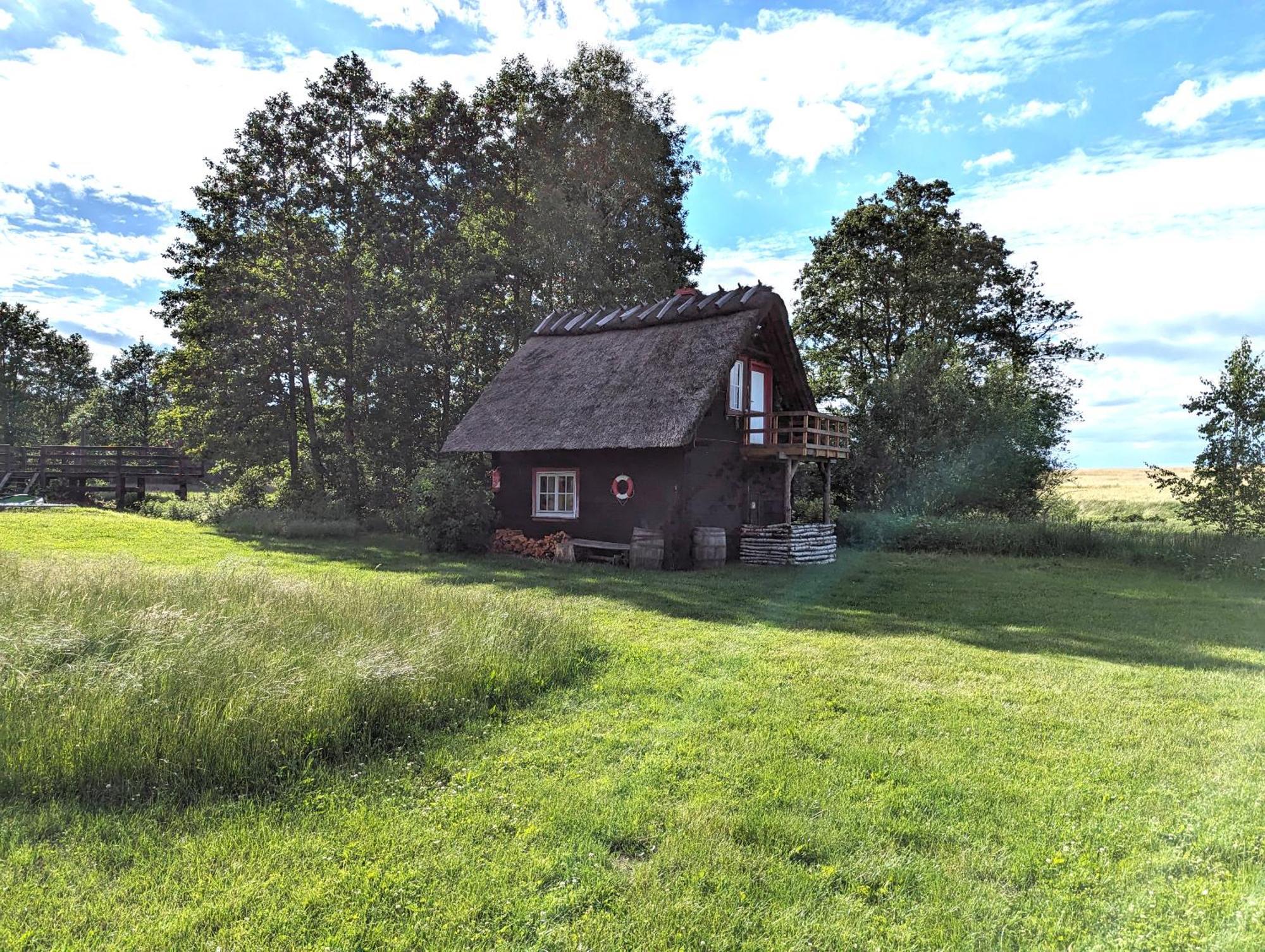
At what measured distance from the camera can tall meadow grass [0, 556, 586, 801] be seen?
183 inches

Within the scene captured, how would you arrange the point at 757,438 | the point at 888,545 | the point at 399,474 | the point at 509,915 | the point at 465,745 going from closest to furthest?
the point at 509,915 → the point at 465,745 → the point at 757,438 → the point at 888,545 → the point at 399,474

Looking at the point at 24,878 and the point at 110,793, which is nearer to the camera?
the point at 24,878

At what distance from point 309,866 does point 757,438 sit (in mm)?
15302

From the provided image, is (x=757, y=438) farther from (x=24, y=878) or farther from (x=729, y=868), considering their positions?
(x=24, y=878)

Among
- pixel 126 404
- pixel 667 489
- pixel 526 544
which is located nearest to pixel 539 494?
pixel 526 544

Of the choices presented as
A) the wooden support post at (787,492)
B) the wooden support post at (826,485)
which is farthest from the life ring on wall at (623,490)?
the wooden support post at (826,485)

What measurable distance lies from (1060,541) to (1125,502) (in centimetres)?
2356

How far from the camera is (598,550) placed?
1719 cm

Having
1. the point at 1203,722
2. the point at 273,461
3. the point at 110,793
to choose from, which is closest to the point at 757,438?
the point at 1203,722

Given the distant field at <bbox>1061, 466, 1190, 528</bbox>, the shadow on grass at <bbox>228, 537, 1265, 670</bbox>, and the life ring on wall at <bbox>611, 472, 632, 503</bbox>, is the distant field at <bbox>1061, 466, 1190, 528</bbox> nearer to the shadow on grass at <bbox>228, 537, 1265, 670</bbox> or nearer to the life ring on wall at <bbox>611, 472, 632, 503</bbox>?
the shadow on grass at <bbox>228, 537, 1265, 670</bbox>

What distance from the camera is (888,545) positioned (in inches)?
803

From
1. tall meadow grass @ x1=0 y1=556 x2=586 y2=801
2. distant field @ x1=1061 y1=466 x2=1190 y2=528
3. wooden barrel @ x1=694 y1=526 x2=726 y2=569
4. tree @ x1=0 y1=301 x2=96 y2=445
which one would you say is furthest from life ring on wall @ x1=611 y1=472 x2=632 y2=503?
tree @ x1=0 y1=301 x2=96 y2=445

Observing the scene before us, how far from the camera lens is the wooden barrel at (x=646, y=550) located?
15672 millimetres

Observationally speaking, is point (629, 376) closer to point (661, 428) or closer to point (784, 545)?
point (661, 428)
